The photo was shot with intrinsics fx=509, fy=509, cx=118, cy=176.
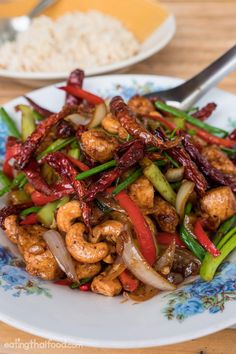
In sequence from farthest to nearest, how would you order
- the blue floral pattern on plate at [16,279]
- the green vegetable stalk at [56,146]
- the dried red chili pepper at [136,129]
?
the green vegetable stalk at [56,146] < the dried red chili pepper at [136,129] < the blue floral pattern on plate at [16,279]

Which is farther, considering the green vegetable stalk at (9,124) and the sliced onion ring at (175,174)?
the green vegetable stalk at (9,124)

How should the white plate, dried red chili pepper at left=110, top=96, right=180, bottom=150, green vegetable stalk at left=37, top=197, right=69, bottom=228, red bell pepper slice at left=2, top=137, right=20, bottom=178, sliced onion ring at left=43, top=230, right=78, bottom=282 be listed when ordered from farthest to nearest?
red bell pepper slice at left=2, top=137, right=20, bottom=178, green vegetable stalk at left=37, top=197, right=69, bottom=228, dried red chili pepper at left=110, top=96, right=180, bottom=150, sliced onion ring at left=43, top=230, right=78, bottom=282, the white plate

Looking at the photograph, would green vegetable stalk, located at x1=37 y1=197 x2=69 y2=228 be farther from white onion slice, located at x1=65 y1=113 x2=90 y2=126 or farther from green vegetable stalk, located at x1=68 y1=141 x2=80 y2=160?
white onion slice, located at x1=65 y1=113 x2=90 y2=126

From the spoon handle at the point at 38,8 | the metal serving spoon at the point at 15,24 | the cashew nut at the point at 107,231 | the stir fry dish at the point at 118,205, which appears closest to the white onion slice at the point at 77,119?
the stir fry dish at the point at 118,205

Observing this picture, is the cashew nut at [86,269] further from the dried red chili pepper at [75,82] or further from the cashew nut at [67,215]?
the dried red chili pepper at [75,82]

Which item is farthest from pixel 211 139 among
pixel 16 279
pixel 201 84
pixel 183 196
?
pixel 16 279

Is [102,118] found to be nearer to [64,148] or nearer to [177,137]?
[64,148]

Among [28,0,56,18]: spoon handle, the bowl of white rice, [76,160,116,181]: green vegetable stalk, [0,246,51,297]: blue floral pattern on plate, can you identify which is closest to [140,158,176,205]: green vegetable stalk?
[76,160,116,181]: green vegetable stalk
